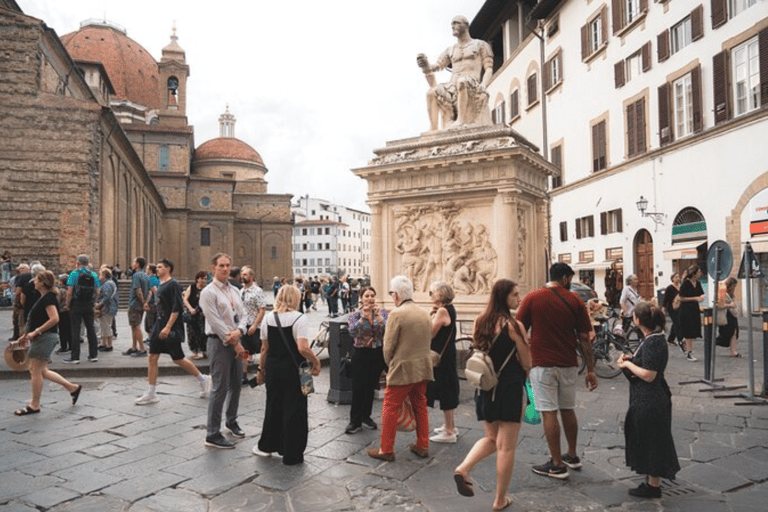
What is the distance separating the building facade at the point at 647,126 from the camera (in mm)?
18266

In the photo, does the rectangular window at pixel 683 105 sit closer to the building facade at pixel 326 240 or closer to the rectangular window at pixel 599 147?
the rectangular window at pixel 599 147

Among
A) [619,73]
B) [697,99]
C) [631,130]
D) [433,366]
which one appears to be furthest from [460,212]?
[619,73]

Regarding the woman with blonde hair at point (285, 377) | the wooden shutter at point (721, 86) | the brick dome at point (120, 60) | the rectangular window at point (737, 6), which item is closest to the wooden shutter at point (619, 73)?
the wooden shutter at point (721, 86)

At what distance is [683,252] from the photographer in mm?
20719

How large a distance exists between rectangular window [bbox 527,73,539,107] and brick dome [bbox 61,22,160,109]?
47.3m

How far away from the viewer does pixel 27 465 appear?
4949mm

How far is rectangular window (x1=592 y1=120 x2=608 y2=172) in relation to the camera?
2584cm

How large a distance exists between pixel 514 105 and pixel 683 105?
15.0 m

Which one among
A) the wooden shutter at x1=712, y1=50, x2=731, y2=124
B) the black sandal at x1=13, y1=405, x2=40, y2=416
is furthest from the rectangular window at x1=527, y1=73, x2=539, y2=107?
the black sandal at x1=13, y1=405, x2=40, y2=416

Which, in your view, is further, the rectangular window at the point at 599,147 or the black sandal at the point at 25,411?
the rectangular window at the point at 599,147

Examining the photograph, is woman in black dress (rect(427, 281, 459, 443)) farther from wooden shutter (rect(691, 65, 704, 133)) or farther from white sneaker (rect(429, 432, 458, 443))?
wooden shutter (rect(691, 65, 704, 133))

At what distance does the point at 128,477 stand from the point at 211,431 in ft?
2.93

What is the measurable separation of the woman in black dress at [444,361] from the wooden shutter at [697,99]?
60.1 ft

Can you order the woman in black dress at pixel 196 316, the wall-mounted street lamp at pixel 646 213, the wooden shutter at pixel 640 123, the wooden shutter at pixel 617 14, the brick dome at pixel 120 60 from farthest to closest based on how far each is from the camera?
the brick dome at pixel 120 60 < the wooden shutter at pixel 617 14 < the wooden shutter at pixel 640 123 < the wall-mounted street lamp at pixel 646 213 < the woman in black dress at pixel 196 316
